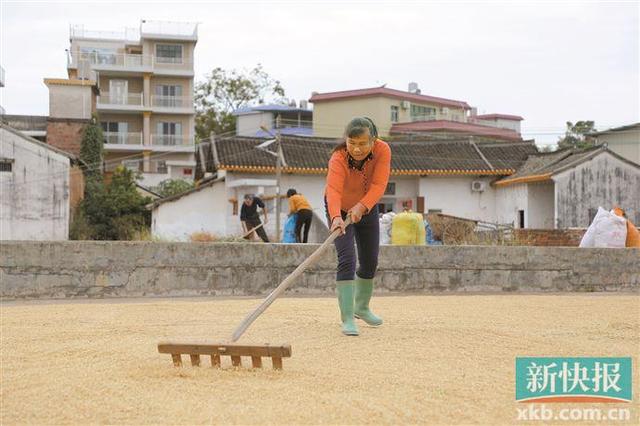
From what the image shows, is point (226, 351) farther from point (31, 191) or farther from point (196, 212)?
point (31, 191)

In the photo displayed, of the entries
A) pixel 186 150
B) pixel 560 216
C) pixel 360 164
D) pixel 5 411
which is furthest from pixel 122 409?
pixel 186 150

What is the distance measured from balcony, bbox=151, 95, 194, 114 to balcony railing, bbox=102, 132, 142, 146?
2.28 m

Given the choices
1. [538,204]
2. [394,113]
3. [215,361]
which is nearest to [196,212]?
[538,204]

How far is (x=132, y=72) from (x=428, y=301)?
157ft

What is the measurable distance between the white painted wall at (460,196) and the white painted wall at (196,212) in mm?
8344

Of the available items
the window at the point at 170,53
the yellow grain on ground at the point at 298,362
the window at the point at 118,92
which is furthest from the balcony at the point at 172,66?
the yellow grain on ground at the point at 298,362

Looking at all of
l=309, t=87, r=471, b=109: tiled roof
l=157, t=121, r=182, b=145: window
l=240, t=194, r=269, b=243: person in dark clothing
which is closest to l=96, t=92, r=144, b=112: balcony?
l=157, t=121, r=182, b=145: window

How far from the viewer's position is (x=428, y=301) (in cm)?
802

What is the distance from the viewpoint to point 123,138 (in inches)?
2064

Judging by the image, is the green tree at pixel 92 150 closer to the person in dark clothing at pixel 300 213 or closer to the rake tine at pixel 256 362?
the person in dark clothing at pixel 300 213

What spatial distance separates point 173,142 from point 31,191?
23867 mm

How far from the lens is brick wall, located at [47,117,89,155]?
3762 cm

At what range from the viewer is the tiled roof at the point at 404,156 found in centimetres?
3069

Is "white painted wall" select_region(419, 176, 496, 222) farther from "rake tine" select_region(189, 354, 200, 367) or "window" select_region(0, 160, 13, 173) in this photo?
"rake tine" select_region(189, 354, 200, 367)
